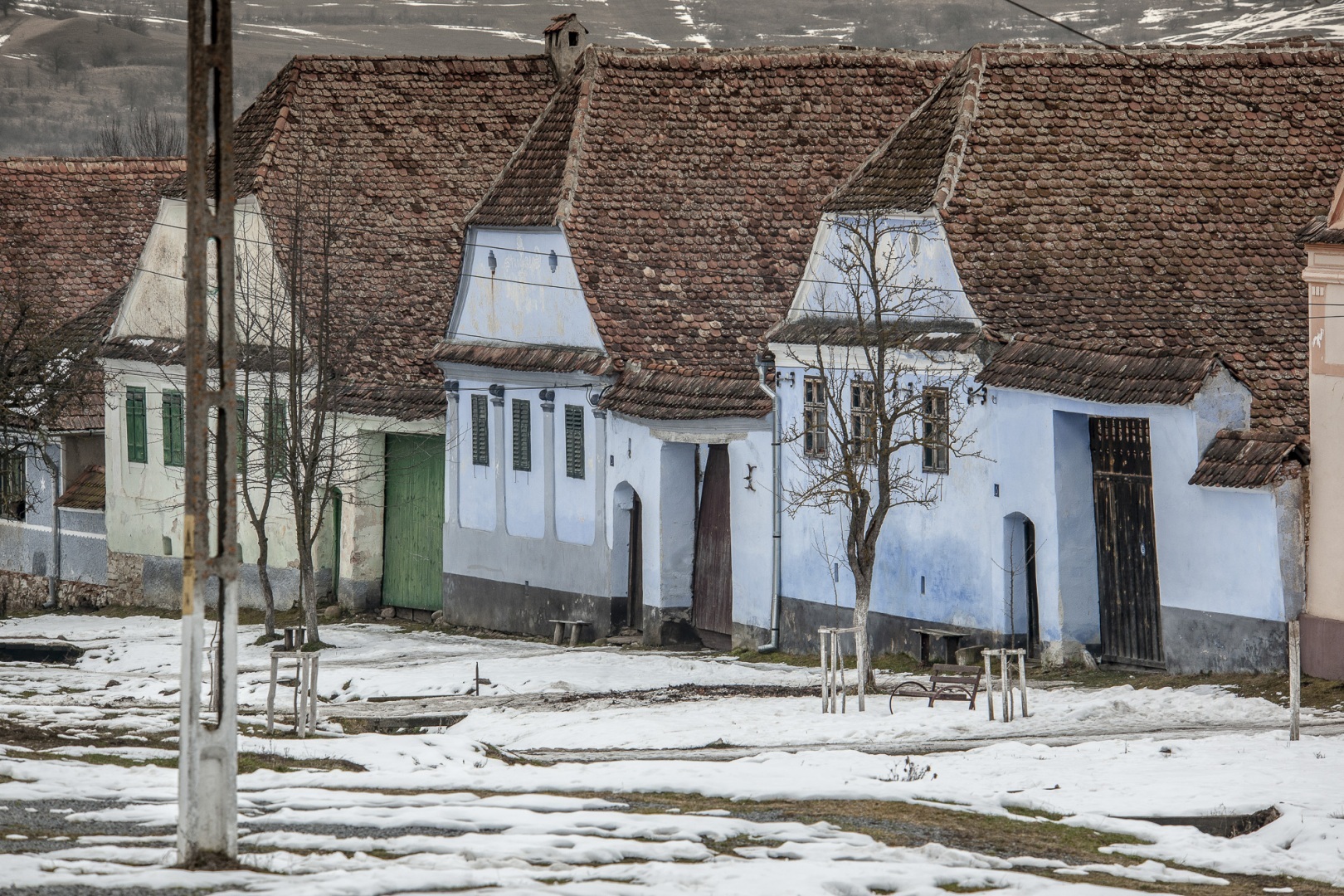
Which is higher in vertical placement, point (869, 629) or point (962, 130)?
point (962, 130)

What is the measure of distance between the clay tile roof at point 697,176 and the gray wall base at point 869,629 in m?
3.77

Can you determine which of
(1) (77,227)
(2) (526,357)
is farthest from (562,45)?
(1) (77,227)

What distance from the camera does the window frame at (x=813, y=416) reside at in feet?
85.6

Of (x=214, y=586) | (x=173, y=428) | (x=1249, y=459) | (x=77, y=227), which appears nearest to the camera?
(x=1249, y=459)

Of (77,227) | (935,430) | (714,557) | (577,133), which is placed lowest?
(714,557)

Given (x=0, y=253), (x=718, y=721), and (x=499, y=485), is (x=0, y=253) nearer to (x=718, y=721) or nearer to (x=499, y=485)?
(x=499, y=485)

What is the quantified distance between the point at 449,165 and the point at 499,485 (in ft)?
23.4

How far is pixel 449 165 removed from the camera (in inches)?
1403

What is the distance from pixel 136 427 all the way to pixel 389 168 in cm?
641

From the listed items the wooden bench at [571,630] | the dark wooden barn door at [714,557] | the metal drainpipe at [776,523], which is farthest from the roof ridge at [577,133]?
the wooden bench at [571,630]

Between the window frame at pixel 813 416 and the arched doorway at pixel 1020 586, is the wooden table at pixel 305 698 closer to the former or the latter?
the window frame at pixel 813 416

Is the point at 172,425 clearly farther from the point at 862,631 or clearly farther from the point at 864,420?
the point at 862,631

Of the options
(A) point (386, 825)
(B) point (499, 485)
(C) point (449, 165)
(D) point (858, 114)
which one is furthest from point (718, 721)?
(C) point (449, 165)

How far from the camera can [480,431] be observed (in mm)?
31594
